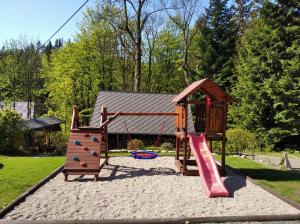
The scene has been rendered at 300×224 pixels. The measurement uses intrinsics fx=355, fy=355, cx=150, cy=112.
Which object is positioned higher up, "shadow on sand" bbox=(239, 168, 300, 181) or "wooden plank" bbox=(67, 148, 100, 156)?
"wooden plank" bbox=(67, 148, 100, 156)

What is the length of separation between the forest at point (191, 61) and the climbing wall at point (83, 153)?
30.4ft

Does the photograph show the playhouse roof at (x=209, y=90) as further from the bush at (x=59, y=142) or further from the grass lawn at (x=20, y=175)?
the bush at (x=59, y=142)

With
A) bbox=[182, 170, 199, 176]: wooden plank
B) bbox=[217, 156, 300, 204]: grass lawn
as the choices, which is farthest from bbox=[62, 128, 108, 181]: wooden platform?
bbox=[217, 156, 300, 204]: grass lawn

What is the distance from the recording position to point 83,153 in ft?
31.5

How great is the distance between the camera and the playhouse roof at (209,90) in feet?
33.0

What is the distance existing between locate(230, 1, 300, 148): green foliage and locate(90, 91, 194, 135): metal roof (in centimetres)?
512

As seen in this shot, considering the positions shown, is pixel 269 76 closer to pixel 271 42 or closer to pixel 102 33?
pixel 271 42

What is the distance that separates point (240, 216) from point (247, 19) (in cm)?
3183

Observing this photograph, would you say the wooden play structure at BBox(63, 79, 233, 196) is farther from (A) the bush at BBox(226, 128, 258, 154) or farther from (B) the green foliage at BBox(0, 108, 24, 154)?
(B) the green foliage at BBox(0, 108, 24, 154)

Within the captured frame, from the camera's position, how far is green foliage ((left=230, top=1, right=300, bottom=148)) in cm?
2017

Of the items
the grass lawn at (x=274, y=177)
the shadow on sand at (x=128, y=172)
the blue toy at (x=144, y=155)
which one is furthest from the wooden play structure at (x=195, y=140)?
the grass lawn at (x=274, y=177)

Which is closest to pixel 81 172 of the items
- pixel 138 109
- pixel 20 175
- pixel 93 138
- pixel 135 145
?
pixel 93 138

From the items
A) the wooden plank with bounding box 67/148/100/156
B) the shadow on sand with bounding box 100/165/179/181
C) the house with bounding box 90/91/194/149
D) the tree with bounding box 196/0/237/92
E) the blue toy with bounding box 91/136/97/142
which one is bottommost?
the shadow on sand with bounding box 100/165/179/181

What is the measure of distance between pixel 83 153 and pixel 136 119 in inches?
410
